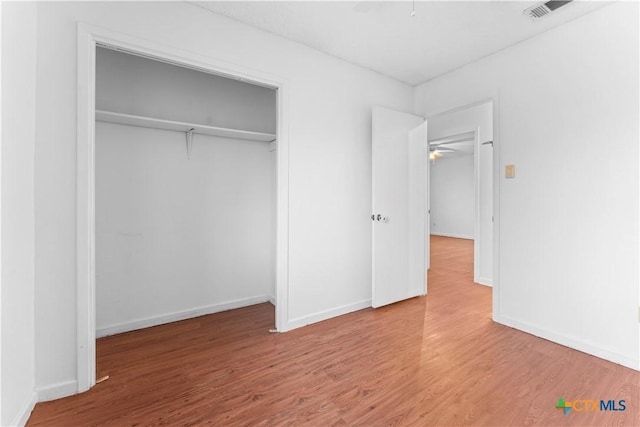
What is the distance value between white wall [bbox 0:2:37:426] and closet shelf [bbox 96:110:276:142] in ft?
2.33

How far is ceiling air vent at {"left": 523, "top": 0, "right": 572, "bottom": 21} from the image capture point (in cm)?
214

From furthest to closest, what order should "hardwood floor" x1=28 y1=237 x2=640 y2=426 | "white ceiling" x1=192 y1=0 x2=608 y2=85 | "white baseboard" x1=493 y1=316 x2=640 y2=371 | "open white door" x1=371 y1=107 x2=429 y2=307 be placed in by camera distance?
"open white door" x1=371 y1=107 x2=429 y2=307 → "white ceiling" x1=192 y1=0 x2=608 y2=85 → "white baseboard" x1=493 y1=316 x2=640 y2=371 → "hardwood floor" x1=28 y1=237 x2=640 y2=426

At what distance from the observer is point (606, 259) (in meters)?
2.23

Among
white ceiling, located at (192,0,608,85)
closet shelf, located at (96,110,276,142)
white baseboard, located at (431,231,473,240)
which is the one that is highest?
white ceiling, located at (192,0,608,85)

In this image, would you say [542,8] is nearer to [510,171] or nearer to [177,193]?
[510,171]

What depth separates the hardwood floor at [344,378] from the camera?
1606 millimetres

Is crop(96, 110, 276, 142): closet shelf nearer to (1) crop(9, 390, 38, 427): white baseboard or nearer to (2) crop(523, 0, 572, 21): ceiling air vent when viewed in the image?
(1) crop(9, 390, 38, 427): white baseboard

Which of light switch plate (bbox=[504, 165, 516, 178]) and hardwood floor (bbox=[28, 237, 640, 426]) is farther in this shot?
light switch plate (bbox=[504, 165, 516, 178])

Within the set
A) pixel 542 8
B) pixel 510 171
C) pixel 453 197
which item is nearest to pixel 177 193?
pixel 510 171

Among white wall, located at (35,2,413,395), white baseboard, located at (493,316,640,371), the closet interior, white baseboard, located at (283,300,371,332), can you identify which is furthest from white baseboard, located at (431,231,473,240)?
the closet interior

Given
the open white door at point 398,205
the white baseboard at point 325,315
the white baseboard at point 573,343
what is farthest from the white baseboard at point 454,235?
the white baseboard at point 325,315

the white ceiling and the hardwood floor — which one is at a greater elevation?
the white ceiling

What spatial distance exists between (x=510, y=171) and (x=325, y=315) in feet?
7.18

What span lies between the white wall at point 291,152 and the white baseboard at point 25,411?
69 mm
